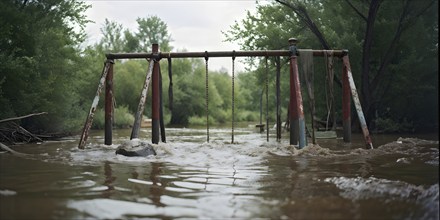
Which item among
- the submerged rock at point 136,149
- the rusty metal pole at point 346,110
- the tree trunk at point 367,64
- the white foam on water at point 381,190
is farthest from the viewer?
the tree trunk at point 367,64

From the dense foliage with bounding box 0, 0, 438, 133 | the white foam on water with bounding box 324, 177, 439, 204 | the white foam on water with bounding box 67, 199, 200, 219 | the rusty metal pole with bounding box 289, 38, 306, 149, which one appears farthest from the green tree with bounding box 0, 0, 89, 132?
the white foam on water with bounding box 324, 177, 439, 204

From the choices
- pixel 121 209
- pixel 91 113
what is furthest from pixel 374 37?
pixel 121 209

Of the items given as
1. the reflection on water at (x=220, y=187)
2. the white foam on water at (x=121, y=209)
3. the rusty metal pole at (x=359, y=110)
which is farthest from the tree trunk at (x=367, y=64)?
the white foam on water at (x=121, y=209)

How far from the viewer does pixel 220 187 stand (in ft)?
16.5

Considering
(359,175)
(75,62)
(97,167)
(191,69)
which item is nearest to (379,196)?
(359,175)

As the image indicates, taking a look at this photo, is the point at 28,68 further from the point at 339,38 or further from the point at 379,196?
the point at 339,38

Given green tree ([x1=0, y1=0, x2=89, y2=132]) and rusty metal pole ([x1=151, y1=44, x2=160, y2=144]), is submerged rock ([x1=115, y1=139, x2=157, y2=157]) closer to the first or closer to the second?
rusty metal pole ([x1=151, y1=44, x2=160, y2=144])

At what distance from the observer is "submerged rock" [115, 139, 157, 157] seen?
838cm

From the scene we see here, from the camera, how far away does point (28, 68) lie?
11.9 meters

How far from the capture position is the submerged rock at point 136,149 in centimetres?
838

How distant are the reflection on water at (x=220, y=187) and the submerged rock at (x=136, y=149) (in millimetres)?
228

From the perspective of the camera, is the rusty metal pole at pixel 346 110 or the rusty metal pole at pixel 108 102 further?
the rusty metal pole at pixel 346 110

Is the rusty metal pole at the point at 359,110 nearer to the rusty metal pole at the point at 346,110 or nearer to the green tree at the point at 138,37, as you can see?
the rusty metal pole at the point at 346,110

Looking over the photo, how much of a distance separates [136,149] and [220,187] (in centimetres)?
382
